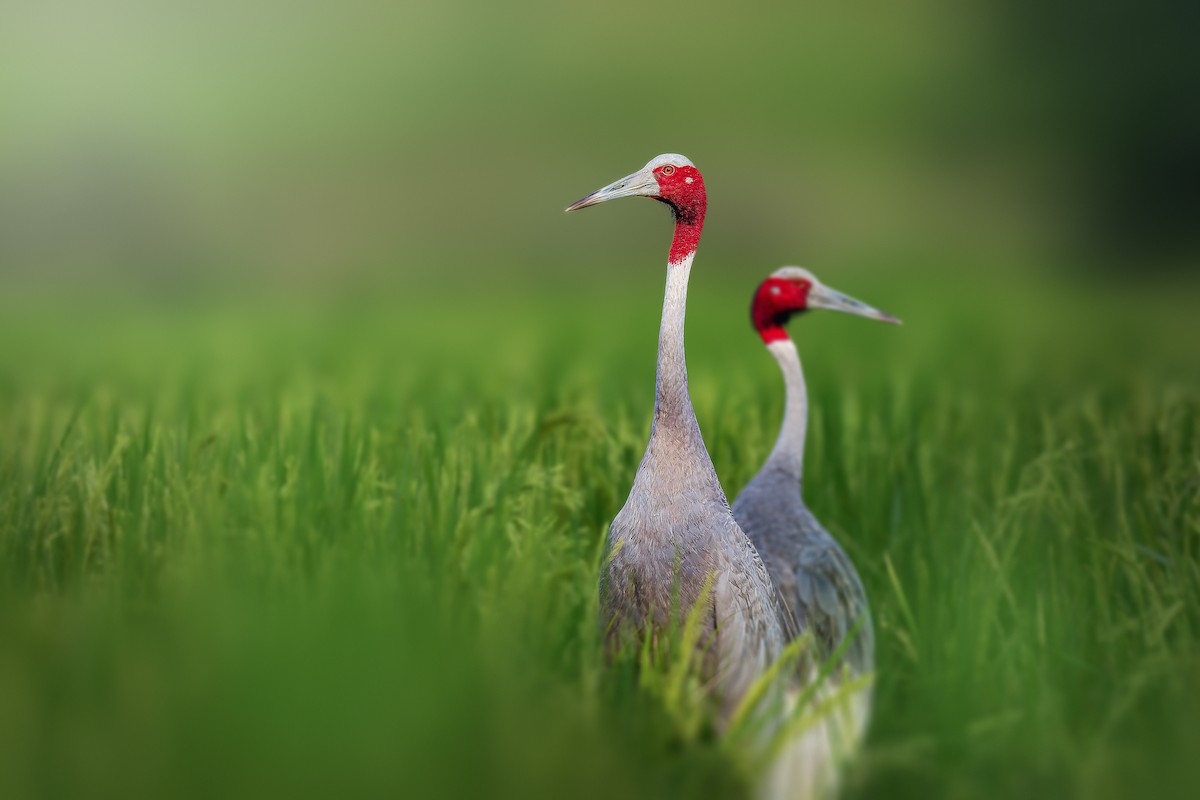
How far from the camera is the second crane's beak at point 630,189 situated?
283 centimetres

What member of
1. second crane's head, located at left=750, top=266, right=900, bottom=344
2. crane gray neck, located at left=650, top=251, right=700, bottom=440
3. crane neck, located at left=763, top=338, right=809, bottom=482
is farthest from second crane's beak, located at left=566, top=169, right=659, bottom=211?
second crane's head, located at left=750, top=266, right=900, bottom=344

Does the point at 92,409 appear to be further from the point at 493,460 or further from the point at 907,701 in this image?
the point at 907,701

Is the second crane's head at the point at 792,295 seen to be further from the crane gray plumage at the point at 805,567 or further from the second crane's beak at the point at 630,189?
the second crane's beak at the point at 630,189

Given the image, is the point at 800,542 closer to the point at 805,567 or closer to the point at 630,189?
the point at 805,567

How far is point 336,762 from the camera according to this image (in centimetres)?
187

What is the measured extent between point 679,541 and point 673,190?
2.79 ft

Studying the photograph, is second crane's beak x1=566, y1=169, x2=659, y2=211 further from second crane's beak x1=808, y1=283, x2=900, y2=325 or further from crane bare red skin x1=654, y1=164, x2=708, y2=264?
second crane's beak x1=808, y1=283, x2=900, y2=325

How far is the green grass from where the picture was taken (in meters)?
1.95

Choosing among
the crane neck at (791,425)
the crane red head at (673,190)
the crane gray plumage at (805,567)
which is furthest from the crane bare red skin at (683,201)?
the crane neck at (791,425)

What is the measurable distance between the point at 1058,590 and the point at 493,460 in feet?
5.76

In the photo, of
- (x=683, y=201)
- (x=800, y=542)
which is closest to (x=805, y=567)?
(x=800, y=542)

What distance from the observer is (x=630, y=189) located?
285 cm

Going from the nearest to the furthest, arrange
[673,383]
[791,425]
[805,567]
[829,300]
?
[673,383] < [805,567] < [791,425] < [829,300]

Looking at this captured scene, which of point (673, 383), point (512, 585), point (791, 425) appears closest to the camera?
point (512, 585)
